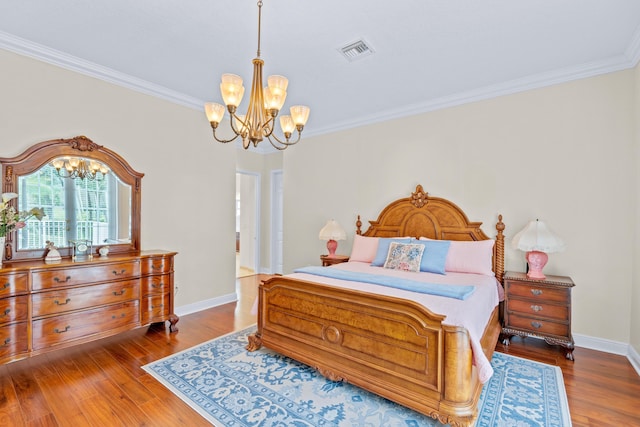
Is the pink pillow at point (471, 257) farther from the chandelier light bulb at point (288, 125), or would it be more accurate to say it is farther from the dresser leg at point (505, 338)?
the chandelier light bulb at point (288, 125)

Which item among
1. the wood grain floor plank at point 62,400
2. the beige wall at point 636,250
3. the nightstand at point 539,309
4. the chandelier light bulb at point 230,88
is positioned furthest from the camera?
the nightstand at point 539,309

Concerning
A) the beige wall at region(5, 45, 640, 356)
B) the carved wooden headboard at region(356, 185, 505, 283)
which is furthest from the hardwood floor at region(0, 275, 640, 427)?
the carved wooden headboard at region(356, 185, 505, 283)

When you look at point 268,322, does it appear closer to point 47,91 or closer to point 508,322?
point 508,322

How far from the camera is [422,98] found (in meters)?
3.88

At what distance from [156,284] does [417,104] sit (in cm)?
383

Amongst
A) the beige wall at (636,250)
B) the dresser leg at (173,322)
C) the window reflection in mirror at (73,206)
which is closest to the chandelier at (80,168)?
the window reflection in mirror at (73,206)

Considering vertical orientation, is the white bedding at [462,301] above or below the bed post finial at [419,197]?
below

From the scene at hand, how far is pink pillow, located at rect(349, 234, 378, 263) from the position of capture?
13.1 feet

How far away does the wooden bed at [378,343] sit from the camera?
180 centimetres

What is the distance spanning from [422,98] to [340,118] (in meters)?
1.24

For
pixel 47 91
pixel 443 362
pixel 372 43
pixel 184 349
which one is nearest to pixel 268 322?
pixel 184 349

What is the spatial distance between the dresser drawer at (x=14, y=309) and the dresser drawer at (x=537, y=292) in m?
4.30

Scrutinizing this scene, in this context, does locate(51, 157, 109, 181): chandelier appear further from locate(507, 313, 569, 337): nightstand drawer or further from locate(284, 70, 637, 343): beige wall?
locate(507, 313, 569, 337): nightstand drawer

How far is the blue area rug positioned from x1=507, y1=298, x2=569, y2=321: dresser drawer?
46 centimetres
